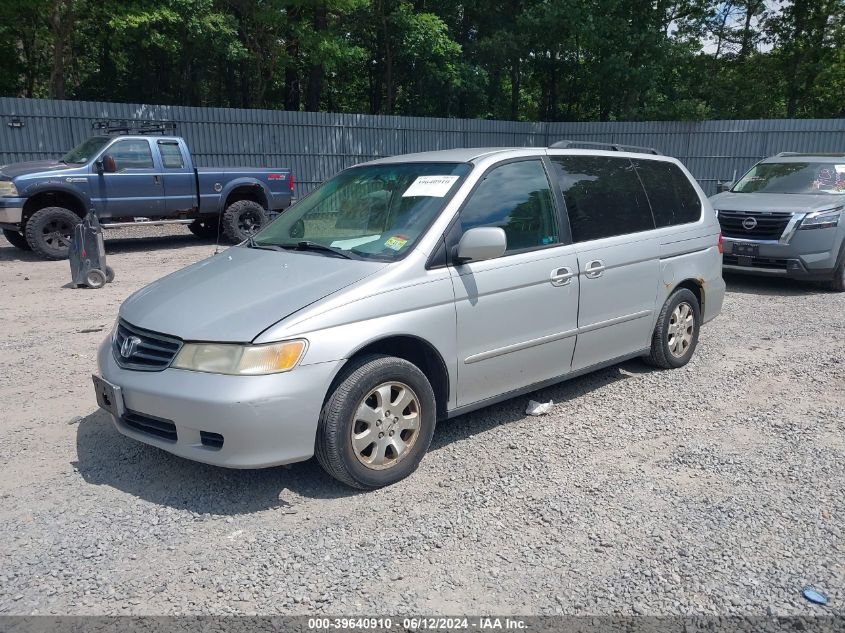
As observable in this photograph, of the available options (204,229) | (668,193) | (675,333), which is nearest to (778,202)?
(668,193)

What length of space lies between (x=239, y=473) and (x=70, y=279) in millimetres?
7241

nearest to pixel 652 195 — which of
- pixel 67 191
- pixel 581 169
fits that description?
pixel 581 169

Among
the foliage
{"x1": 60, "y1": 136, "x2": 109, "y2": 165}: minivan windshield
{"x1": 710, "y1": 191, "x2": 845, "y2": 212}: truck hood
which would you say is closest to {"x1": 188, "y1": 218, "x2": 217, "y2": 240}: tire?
{"x1": 60, "y1": 136, "x2": 109, "y2": 165}: minivan windshield

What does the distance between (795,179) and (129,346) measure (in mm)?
9813

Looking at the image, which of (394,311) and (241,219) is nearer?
(394,311)

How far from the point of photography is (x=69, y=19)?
1775cm

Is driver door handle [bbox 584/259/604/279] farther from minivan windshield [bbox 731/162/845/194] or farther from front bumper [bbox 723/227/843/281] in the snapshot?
minivan windshield [bbox 731/162/845/194]

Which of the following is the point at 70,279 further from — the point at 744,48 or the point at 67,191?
the point at 744,48

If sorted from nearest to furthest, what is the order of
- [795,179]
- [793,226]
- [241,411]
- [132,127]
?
1. [241,411]
2. [793,226]
3. [795,179]
4. [132,127]

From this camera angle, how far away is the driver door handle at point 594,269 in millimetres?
4715

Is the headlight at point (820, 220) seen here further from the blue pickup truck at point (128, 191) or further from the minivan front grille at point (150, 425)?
the minivan front grille at point (150, 425)

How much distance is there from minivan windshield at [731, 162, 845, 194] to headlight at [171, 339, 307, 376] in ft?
29.9

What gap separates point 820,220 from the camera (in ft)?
29.5

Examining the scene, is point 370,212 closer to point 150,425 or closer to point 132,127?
point 150,425
